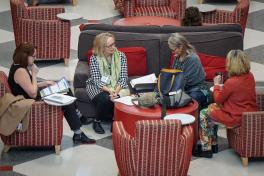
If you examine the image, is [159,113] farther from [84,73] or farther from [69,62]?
[69,62]

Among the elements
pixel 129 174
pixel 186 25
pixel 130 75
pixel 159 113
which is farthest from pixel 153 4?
pixel 129 174

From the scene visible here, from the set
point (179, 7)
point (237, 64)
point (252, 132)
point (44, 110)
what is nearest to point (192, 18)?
point (237, 64)

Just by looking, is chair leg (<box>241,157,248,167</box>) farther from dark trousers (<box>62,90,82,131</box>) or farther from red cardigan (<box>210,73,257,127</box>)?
dark trousers (<box>62,90,82,131</box>)

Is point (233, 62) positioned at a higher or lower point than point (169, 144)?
higher

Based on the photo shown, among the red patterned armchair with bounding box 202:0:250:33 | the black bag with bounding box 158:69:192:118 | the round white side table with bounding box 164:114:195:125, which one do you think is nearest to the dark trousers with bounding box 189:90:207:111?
the black bag with bounding box 158:69:192:118

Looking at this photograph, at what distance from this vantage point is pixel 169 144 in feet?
23.4

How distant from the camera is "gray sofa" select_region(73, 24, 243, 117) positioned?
950 centimetres

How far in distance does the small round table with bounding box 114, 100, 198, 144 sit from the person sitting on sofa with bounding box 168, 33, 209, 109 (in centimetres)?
38

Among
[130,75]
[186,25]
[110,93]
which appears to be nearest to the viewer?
[110,93]

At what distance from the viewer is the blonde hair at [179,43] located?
8.72 metres

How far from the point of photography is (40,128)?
27.4 feet

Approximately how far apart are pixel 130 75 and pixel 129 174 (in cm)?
234

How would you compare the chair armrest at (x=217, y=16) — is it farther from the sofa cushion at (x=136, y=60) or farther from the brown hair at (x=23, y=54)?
the brown hair at (x=23, y=54)

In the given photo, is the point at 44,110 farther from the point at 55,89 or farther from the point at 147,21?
the point at 147,21
